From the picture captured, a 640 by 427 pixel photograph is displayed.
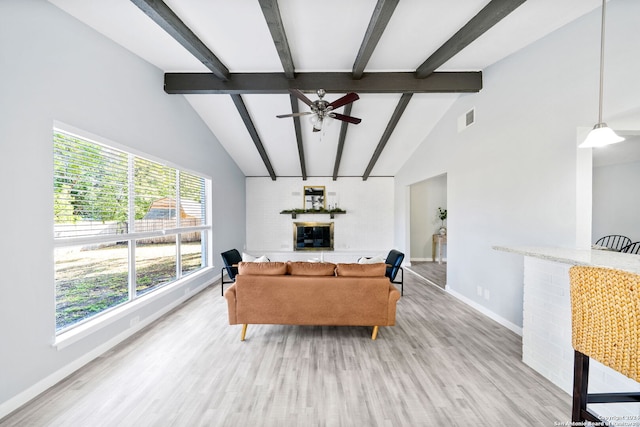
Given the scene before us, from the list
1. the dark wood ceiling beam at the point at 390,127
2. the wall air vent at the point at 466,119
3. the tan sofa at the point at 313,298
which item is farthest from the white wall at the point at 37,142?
the wall air vent at the point at 466,119

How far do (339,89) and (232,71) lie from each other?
1.63m

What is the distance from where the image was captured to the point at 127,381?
7.07ft

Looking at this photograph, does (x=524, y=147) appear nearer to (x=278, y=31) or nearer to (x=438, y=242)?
(x=278, y=31)

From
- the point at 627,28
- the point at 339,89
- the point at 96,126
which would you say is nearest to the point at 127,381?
the point at 96,126

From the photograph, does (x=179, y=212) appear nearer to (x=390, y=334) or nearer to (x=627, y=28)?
(x=390, y=334)

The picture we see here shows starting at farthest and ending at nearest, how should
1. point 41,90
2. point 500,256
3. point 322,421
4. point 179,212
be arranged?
point 179,212
point 500,256
point 41,90
point 322,421

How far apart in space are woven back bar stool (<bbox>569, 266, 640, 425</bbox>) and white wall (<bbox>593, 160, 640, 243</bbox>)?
→ 5451 mm

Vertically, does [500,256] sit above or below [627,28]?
below

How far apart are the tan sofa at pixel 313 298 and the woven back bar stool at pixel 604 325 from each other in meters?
1.76

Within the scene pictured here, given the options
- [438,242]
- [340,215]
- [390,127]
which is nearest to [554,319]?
[390,127]

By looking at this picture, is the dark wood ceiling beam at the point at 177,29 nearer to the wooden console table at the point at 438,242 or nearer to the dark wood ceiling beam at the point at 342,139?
the dark wood ceiling beam at the point at 342,139

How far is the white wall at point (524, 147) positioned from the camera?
6.86 feet

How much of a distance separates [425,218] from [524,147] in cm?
483

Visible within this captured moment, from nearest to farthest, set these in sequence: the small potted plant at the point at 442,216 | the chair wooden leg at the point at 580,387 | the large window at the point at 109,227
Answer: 1. the chair wooden leg at the point at 580,387
2. the large window at the point at 109,227
3. the small potted plant at the point at 442,216
